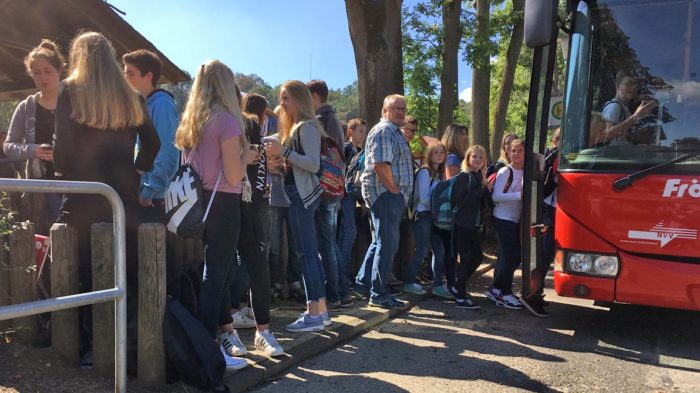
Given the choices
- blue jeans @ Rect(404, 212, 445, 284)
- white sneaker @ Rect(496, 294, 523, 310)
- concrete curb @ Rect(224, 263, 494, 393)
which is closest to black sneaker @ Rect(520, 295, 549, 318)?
white sneaker @ Rect(496, 294, 523, 310)

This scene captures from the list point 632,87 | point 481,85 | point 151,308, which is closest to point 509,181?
point 632,87

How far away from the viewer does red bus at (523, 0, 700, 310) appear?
399cm

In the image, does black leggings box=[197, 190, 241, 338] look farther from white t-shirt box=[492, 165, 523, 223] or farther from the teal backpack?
white t-shirt box=[492, 165, 523, 223]

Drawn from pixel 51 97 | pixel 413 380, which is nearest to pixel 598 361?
pixel 413 380

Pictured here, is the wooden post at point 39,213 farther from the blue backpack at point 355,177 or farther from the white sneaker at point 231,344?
the blue backpack at point 355,177

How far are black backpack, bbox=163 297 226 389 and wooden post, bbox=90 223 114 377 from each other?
0.32 meters

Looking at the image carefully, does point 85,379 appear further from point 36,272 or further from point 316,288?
point 316,288

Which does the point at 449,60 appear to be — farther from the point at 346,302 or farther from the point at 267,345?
the point at 267,345

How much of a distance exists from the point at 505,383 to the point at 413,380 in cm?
61

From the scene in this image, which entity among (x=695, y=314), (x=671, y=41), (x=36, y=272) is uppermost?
(x=671, y=41)

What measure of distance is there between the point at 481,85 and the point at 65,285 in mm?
11638

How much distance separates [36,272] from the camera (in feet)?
10.9

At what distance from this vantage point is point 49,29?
8438 millimetres

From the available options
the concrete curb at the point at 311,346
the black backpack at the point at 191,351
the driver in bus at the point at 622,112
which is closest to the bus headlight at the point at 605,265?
the driver in bus at the point at 622,112
